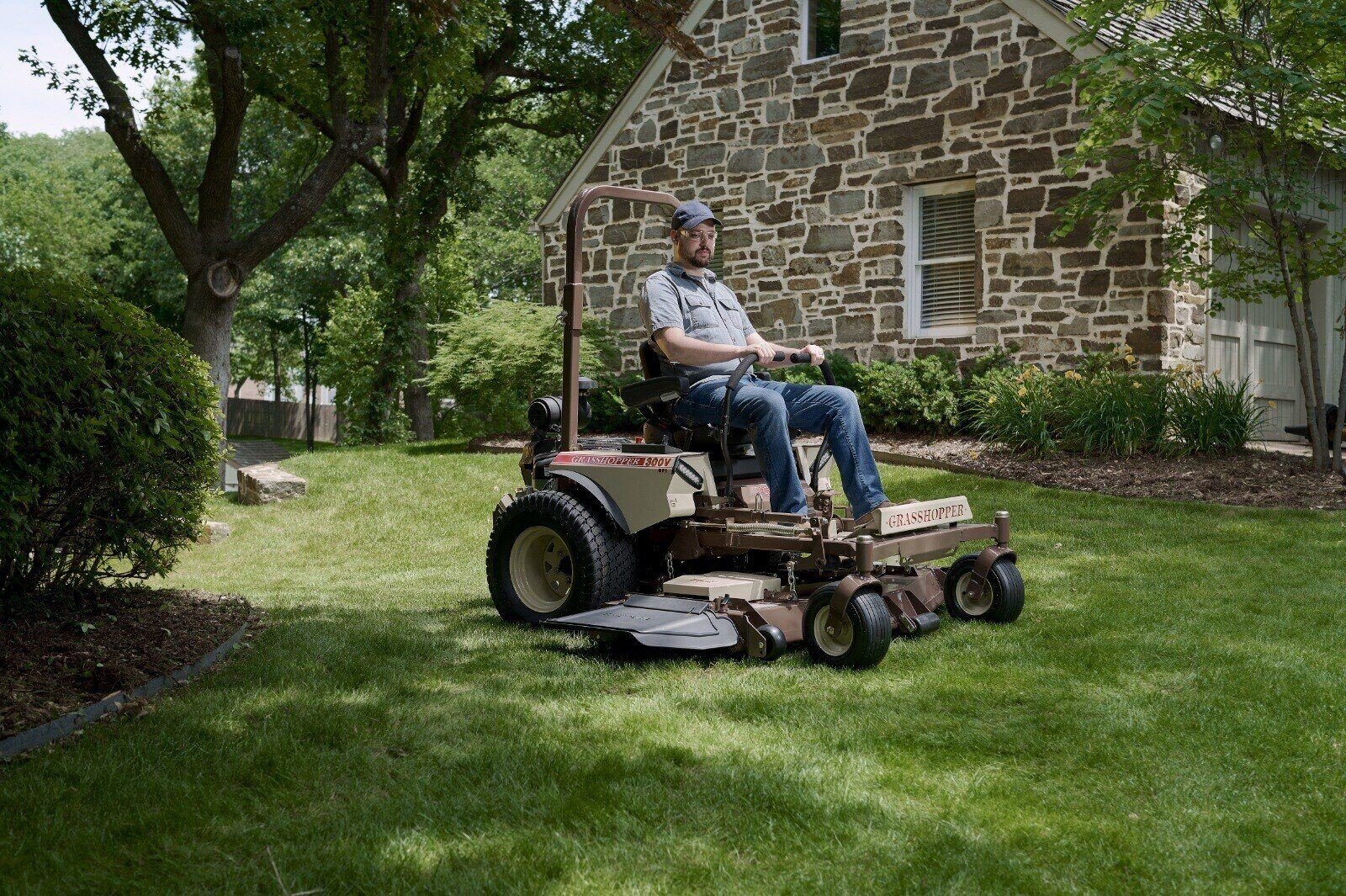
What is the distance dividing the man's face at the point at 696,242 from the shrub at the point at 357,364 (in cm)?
1509

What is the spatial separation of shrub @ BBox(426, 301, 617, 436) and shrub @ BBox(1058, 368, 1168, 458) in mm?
6055

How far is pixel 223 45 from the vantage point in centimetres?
1427

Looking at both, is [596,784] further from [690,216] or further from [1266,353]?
[1266,353]

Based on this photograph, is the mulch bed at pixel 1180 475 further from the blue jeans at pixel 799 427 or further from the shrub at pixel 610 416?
the blue jeans at pixel 799 427

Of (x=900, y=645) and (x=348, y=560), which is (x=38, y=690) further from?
(x=348, y=560)

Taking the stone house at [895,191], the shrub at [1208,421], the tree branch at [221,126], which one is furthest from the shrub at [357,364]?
the shrub at [1208,421]

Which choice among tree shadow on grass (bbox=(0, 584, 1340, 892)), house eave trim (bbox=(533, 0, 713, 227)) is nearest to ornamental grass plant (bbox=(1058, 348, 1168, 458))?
tree shadow on grass (bbox=(0, 584, 1340, 892))

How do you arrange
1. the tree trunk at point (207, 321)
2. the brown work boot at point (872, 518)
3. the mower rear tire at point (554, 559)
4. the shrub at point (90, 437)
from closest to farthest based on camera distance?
1. the shrub at point (90, 437)
2. the brown work boot at point (872, 518)
3. the mower rear tire at point (554, 559)
4. the tree trunk at point (207, 321)

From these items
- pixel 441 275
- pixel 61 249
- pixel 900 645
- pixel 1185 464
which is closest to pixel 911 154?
pixel 1185 464

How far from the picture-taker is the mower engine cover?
5637 mm

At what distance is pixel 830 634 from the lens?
5.06m

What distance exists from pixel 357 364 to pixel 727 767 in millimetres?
21876

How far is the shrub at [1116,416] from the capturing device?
35.2 feet

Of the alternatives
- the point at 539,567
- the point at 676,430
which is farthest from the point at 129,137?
the point at 676,430
